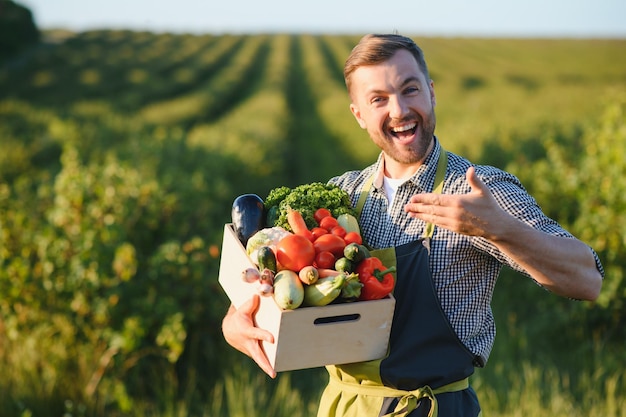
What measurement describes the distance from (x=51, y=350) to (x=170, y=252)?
105cm

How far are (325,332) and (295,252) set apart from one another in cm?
27

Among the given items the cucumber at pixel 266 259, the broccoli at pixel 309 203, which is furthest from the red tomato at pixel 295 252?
the broccoli at pixel 309 203

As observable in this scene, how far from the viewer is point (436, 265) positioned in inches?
88.0

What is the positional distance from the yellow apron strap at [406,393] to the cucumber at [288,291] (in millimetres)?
551

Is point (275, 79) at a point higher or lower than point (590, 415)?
lower

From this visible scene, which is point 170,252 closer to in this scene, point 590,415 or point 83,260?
point 83,260

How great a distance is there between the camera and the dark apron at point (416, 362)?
2.18 m

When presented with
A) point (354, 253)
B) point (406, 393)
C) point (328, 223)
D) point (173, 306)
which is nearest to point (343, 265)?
point (354, 253)

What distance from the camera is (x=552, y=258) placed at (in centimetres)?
196

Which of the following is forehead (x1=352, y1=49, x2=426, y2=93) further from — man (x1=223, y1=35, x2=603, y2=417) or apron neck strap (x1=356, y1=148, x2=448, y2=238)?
apron neck strap (x1=356, y1=148, x2=448, y2=238)

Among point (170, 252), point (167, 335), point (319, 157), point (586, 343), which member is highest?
point (170, 252)

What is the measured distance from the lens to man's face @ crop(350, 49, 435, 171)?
7.68 feet

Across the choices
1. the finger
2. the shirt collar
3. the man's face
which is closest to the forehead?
the man's face

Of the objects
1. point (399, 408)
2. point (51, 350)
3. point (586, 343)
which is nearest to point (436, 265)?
point (399, 408)
